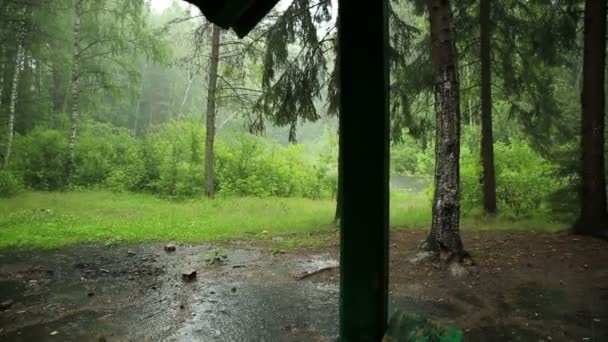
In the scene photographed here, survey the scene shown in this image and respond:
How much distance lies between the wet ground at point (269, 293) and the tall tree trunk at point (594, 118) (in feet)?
2.49

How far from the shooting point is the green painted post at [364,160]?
1.45 m

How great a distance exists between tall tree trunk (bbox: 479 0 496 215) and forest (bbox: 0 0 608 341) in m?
0.03

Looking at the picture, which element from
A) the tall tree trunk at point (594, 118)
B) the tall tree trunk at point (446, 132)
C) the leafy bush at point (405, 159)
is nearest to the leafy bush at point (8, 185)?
the tall tree trunk at point (446, 132)

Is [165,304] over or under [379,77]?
under

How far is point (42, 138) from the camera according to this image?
17078 millimetres

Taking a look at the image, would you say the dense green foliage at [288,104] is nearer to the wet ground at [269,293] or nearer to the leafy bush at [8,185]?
the leafy bush at [8,185]

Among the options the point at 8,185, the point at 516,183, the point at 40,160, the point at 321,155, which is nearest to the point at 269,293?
the point at 516,183

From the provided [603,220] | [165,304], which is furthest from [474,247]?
[165,304]

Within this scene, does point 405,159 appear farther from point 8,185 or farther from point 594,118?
point 8,185

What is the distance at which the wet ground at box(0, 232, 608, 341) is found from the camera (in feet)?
15.4

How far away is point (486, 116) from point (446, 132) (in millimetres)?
4810

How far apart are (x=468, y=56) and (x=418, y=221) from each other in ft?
17.0

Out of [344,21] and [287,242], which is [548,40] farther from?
[344,21]

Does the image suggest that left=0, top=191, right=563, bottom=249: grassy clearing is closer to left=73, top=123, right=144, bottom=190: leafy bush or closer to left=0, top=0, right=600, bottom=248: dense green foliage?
left=0, top=0, right=600, bottom=248: dense green foliage
